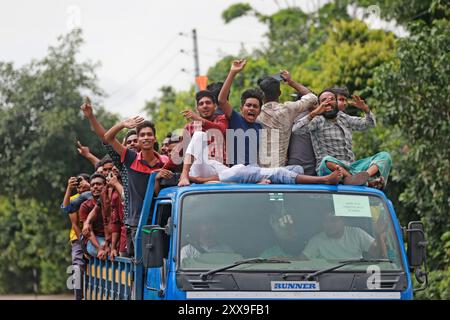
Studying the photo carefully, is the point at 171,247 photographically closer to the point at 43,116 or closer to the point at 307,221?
the point at 307,221

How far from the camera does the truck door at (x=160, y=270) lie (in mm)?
7988

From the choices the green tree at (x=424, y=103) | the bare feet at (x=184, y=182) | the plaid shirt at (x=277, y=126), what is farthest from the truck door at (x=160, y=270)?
the green tree at (x=424, y=103)

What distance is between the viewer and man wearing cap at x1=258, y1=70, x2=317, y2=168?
9.02 meters

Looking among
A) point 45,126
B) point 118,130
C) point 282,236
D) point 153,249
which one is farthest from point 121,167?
point 45,126

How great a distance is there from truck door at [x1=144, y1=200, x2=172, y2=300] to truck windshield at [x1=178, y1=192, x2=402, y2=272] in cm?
22

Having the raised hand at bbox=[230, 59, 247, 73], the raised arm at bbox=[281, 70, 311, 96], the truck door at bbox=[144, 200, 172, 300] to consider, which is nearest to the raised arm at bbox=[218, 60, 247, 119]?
the raised hand at bbox=[230, 59, 247, 73]

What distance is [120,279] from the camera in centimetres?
961

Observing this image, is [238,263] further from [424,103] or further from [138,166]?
[424,103]

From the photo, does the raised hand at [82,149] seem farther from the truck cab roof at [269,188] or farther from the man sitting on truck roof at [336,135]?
the truck cab roof at [269,188]

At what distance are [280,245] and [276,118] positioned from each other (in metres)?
1.63

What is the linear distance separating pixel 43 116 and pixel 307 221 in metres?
20.7

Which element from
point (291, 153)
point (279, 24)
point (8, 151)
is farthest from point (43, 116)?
point (291, 153)

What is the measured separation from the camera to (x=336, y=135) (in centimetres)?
904

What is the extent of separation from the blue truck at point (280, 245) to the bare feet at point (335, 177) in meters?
0.07
